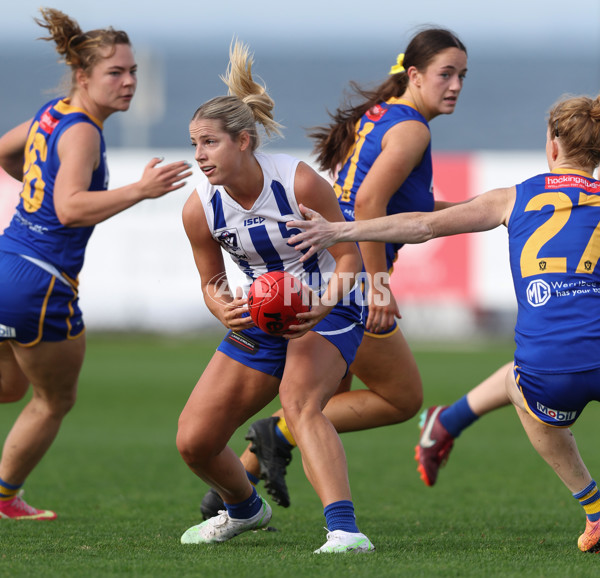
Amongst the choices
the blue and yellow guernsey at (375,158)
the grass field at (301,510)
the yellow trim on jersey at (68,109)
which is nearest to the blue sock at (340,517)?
the grass field at (301,510)

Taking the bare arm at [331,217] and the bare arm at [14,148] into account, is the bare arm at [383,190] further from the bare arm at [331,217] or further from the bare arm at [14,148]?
the bare arm at [14,148]

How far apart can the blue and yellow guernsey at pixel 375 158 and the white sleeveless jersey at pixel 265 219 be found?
2.59 feet

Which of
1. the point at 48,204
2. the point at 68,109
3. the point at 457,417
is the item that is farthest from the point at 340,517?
the point at 68,109

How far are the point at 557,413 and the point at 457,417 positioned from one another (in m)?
1.66

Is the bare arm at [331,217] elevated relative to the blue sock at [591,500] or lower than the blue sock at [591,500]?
elevated

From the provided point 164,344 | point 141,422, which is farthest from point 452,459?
point 164,344

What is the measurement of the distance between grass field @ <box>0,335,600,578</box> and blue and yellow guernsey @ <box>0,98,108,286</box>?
134cm

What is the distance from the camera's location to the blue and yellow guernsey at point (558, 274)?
3832 mm

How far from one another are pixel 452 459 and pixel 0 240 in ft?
14.4

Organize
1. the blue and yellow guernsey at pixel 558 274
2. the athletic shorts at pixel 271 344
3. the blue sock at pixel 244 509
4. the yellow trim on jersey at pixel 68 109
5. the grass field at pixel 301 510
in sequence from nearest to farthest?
the grass field at pixel 301 510 < the blue and yellow guernsey at pixel 558 274 < the athletic shorts at pixel 271 344 < the blue sock at pixel 244 509 < the yellow trim on jersey at pixel 68 109

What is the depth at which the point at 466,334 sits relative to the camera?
1872cm

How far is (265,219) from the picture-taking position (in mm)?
4266

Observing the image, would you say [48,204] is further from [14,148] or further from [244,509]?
[244,509]

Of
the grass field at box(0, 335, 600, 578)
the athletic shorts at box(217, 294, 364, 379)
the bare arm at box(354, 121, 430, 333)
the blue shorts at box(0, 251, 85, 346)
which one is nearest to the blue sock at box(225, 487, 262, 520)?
the grass field at box(0, 335, 600, 578)
